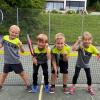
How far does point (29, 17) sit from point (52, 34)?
1.87 m

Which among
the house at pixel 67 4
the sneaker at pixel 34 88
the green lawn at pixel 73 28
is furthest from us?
the house at pixel 67 4

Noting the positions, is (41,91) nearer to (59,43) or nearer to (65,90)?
(65,90)

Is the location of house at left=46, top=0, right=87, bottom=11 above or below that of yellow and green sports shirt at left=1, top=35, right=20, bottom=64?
above

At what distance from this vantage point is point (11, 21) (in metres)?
18.2

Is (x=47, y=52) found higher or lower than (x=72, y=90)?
higher

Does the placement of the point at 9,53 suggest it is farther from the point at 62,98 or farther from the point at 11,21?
the point at 11,21

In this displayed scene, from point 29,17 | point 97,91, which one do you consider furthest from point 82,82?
point 29,17

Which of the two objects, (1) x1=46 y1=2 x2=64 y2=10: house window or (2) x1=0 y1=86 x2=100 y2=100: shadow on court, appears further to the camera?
(1) x1=46 y1=2 x2=64 y2=10: house window

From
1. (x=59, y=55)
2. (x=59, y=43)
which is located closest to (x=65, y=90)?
(x=59, y=55)

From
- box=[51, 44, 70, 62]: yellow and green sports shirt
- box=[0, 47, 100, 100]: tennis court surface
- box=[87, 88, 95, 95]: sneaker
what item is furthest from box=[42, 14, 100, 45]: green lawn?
box=[51, 44, 70, 62]: yellow and green sports shirt

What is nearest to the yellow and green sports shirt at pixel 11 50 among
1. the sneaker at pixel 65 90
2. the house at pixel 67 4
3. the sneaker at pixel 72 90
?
the sneaker at pixel 65 90

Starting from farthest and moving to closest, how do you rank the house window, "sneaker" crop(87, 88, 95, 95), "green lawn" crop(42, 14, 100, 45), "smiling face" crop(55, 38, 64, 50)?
1. the house window
2. "green lawn" crop(42, 14, 100, 45)
3. "sneaker" crop(87, 88, 95, 95)
4. "smiling face" crop(55, 38, 64, 50)

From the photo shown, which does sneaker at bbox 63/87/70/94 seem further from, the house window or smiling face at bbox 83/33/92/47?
the house window

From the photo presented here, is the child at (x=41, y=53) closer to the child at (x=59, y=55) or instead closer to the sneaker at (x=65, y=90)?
the child at (x=59, y=55)
